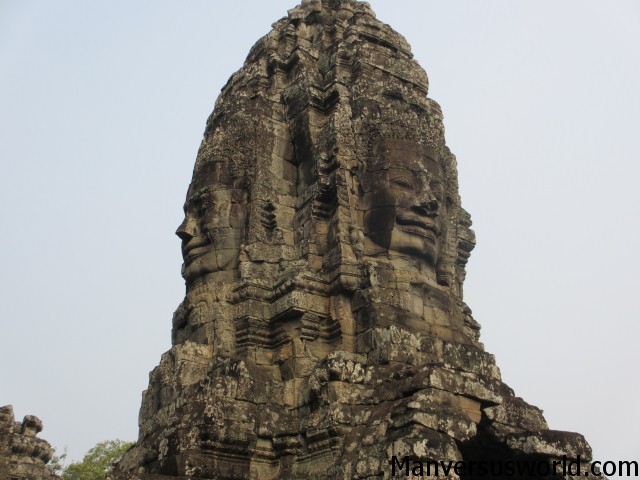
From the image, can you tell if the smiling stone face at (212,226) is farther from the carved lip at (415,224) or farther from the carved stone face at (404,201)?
the carved lip at (415,224)

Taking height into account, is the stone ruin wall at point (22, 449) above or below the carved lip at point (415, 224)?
below

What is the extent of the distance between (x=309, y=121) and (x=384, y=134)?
Answer: 1296 millimetres

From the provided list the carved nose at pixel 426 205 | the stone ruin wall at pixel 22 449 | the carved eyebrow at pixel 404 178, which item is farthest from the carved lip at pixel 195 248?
the stone ruin wall at pixel 22 449

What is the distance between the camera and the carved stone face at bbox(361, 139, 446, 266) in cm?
1070

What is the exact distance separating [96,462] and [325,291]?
918 inches

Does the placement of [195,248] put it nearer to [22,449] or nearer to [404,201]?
[404,201]

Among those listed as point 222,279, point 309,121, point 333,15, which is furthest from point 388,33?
point 222,279

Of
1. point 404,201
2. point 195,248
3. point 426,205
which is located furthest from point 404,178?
point 195,248

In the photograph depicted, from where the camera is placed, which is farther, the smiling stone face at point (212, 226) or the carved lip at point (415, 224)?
the smiling stone face at point (212, 226)

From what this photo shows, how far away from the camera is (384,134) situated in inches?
448

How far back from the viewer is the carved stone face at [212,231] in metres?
11.4

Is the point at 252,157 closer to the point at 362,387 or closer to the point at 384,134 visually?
the point at 384,134

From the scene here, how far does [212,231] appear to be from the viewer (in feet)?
37.8

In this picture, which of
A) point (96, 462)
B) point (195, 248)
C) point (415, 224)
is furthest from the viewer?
point (96, 462)
